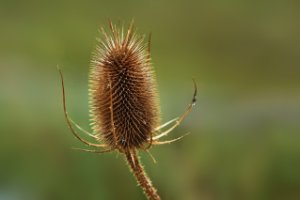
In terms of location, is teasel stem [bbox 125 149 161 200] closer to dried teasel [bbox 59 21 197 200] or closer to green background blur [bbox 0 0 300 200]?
dried teasel [bbox 59 21 197 200]

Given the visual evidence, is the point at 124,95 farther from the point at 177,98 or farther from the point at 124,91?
the point at 177,98

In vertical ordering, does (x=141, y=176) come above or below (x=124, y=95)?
below

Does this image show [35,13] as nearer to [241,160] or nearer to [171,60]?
[171,60]

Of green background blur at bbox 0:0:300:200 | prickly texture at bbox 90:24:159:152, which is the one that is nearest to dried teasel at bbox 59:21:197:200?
prickly texture at bbox 90:24:159:152

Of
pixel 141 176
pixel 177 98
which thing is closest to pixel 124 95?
pixel 141 176

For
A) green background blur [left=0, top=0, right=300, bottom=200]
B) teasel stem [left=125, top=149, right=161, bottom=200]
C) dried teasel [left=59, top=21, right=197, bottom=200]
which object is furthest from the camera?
green background blur [left=0, top=0, right=300, bottom=200]

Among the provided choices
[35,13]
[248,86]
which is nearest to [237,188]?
[248,86]

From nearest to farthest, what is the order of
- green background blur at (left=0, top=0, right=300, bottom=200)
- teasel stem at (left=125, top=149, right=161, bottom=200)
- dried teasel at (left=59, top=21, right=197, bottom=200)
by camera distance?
teasel stem at (left=125, top=149, right=161, bottom=200) → dried teasel at (left=59, top=21, right=197, bottom=200) → green background blur at (left=0, top=0, right=300, bottom=200)
